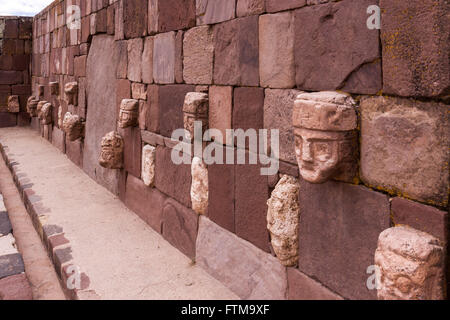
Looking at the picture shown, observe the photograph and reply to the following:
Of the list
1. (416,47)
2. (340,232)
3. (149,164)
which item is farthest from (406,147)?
(149,164)

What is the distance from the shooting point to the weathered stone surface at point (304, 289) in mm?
2276

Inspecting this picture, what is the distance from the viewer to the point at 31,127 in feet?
38.8

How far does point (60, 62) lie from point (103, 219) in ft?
16.8

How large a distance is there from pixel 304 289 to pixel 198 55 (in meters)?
1.90

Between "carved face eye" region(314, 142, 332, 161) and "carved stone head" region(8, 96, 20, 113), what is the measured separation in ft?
37.6

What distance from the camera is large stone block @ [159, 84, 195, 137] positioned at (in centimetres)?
368

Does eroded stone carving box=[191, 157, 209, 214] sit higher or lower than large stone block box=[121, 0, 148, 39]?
lower

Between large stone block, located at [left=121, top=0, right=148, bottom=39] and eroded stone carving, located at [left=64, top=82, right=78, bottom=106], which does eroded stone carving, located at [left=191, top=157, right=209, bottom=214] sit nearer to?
large stone block, located at [left=121, top=0, right=148, bottom=39]

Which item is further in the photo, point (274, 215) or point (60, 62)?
point (60, 62)

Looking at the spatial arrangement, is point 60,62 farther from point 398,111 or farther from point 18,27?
point 398,111

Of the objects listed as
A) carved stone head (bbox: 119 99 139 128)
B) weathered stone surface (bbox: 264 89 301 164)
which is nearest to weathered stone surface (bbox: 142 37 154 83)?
carved stone head (bbox: 119 99 139 128)

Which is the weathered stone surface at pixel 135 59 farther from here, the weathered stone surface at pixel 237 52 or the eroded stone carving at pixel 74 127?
the eroded stone carving at pixel 74 127

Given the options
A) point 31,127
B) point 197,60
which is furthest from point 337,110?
point 31,127

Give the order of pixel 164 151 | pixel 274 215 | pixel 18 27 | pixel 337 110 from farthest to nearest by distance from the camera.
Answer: pixel 18 27 < pixel 164 151 < pixel 274 215 < pixel 337 110
